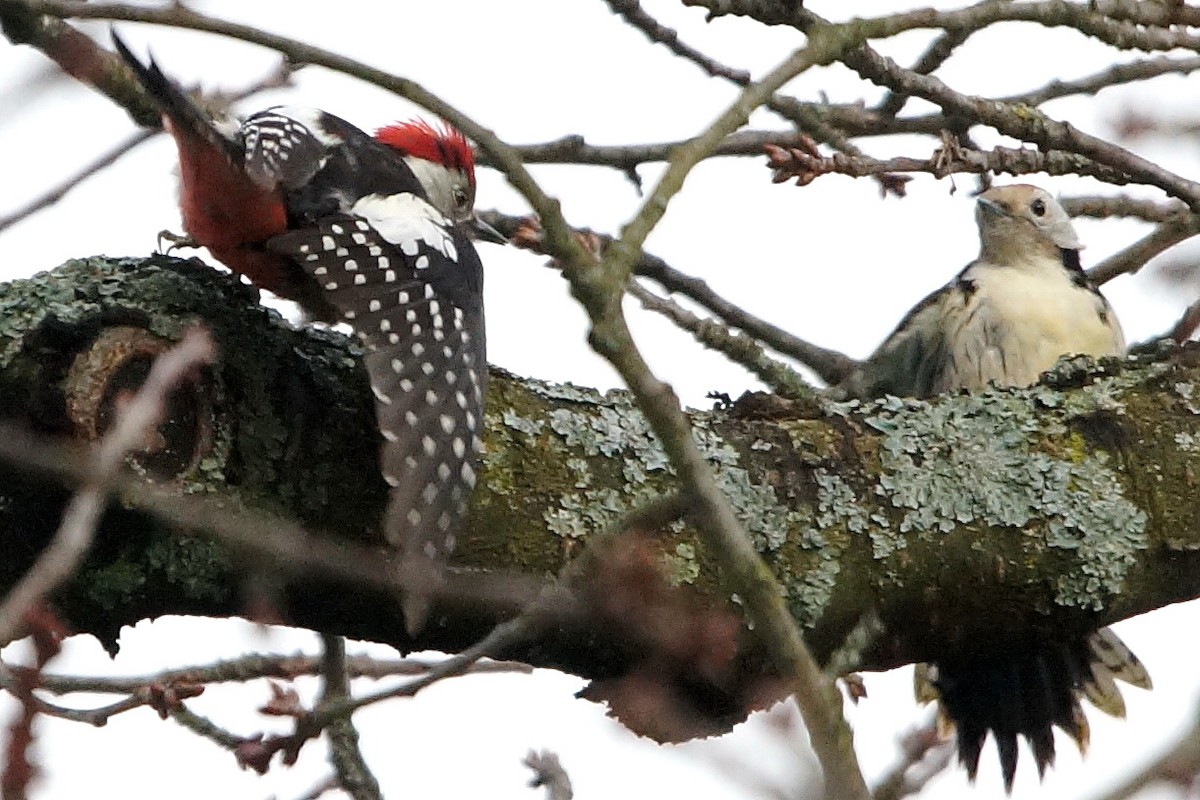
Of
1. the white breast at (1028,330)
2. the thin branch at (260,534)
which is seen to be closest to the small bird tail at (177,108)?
the thin branch at (260,534)

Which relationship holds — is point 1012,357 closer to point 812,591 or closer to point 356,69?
point 812,591

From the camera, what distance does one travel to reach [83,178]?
7.88ft

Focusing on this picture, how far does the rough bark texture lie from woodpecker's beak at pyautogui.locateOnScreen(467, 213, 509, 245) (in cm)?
149

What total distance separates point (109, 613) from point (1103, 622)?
5.62 feet

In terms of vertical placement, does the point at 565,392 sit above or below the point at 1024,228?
below

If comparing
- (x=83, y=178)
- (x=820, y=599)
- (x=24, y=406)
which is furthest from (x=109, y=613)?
(x=820, y=599)

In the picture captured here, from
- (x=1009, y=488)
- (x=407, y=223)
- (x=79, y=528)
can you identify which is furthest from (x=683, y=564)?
(x=79, y=528)

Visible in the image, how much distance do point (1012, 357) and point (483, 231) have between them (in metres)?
1.46

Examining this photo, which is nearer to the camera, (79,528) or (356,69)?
(79,528)

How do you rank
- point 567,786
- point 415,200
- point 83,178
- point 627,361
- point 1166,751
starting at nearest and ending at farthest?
point 1166,751 → point 627,361 → point 83,178 → point 567,786 → point 415,200

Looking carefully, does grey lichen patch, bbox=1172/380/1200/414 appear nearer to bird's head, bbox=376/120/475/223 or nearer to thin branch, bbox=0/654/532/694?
thin branch, bbox=0/654/532/694

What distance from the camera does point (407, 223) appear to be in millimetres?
3389

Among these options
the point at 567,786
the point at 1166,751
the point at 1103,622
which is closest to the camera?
the point at 1166,751

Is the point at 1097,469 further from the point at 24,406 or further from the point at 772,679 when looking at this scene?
the point at 24,406
